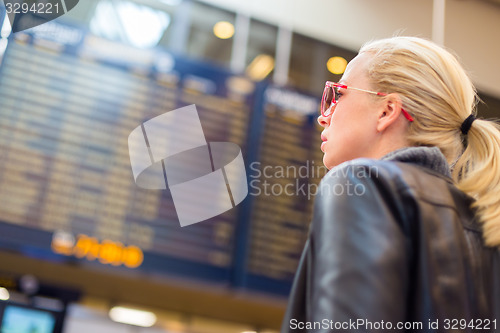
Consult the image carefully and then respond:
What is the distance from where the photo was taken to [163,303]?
299 cm

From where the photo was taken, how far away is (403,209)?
87cm

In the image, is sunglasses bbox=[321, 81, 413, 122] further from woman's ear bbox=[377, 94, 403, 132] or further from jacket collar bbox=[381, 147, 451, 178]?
jacket collar bbox=[381, 147, 451, 178]

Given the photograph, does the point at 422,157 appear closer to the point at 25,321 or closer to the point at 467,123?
the point at 467,123

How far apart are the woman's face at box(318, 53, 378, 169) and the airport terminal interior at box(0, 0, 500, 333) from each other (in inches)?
49.6

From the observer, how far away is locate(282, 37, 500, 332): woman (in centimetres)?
78


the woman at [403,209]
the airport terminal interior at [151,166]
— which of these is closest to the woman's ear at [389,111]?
the woman at [403,209]

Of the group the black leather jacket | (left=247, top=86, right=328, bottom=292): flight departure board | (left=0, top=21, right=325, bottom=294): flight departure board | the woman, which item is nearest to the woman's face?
the woman

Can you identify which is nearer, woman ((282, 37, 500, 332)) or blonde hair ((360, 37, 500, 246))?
woman ((282, 37, 500, 332))

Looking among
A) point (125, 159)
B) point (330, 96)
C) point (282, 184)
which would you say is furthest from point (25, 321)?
point (282, 184)

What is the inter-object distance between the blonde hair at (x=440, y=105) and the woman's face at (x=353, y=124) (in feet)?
0.14

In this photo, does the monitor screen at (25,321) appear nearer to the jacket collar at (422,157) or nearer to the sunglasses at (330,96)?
the sunglasses at (330,96)

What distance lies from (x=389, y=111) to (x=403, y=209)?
0.26m

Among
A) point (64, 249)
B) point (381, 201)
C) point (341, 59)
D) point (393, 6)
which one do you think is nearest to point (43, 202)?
point (64, 249)

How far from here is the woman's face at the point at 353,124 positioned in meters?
1.09
